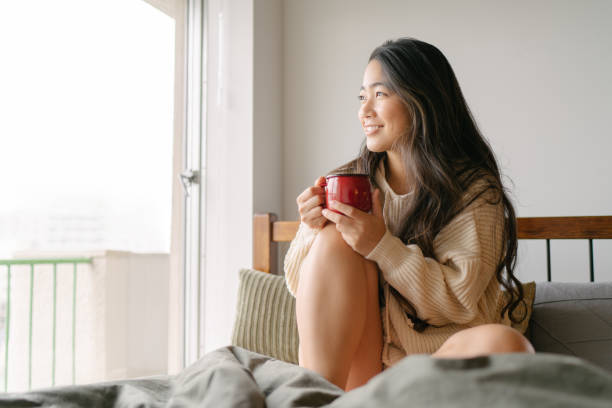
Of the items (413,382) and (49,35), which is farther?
(49,35)

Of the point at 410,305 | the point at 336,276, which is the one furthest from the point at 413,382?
the point at 410,305

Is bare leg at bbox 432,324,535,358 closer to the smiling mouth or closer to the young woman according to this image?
the young woman

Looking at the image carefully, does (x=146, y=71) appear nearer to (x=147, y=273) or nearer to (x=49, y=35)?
(x=49, y=35)

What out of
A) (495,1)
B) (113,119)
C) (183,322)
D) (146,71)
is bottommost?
(183,322)

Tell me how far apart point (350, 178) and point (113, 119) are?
1.40 m

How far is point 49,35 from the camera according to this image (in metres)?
1.87

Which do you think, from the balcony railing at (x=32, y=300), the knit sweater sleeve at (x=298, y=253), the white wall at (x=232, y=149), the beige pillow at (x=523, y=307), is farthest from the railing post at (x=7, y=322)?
the beige pillow at (x=523, y=307)

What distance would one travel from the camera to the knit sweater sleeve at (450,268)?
983mm

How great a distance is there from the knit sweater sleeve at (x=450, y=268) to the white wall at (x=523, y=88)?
898 mm

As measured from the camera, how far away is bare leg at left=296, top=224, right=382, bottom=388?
0.90 m

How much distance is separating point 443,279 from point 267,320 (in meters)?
0.60

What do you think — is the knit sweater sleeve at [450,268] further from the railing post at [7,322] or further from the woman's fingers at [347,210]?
the railing post at [7,322]

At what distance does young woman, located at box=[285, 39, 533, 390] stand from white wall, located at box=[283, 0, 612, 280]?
2.45ft

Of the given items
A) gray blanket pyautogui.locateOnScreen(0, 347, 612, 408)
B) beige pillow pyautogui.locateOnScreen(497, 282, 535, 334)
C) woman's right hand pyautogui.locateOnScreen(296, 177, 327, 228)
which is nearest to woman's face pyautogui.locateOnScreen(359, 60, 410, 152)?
woman's right hand pyautogui.locateOnScreen(296, 177, 327, 228)
